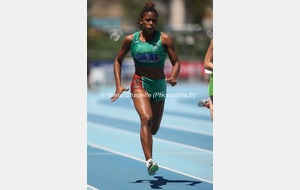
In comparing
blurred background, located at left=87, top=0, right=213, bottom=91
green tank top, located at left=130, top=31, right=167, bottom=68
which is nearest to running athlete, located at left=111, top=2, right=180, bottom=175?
green tank top, located at left=130, top=31, right=167, bottom=68

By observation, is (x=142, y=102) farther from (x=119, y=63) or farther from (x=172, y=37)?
(x=172, y=37)

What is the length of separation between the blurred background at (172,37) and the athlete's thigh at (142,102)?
1557 cm

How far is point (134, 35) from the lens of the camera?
9.73 metres

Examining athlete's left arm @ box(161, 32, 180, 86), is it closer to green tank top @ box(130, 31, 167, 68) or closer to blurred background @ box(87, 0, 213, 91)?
green tank top @ box(130, 31, 167, 68)

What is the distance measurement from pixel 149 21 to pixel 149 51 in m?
0.40

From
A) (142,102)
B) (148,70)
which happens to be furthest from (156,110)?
(148,70)

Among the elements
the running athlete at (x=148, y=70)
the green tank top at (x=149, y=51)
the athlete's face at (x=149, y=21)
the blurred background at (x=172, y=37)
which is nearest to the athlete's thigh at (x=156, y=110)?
the running athlete at (x=148, y=70)

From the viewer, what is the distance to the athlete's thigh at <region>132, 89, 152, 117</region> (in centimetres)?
965

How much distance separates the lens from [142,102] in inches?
383
